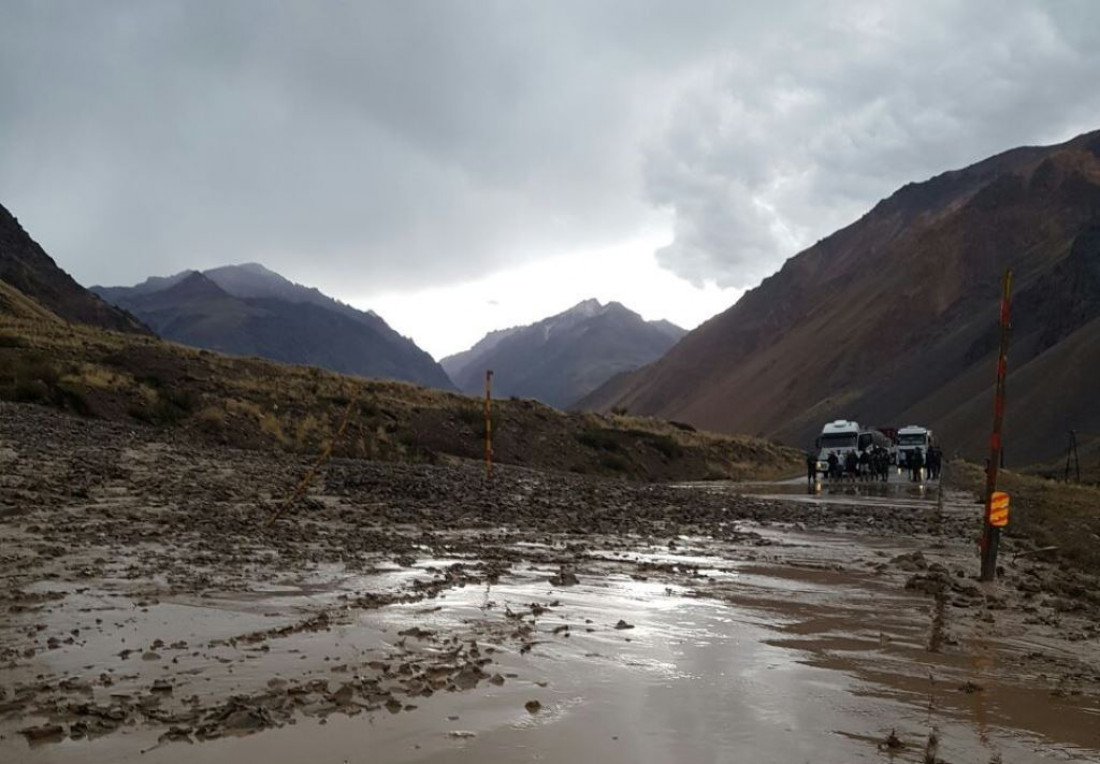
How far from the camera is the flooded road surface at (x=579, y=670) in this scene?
4062mm

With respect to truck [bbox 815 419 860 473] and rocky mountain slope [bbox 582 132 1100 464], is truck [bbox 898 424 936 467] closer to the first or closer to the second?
truck [bbox 815 419 860 473]

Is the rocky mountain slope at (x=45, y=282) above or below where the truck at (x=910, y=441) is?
above

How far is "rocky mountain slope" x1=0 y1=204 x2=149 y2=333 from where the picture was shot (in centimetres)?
7600

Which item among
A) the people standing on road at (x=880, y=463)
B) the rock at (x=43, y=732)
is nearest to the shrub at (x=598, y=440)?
the people standing on road at (x=880, y=463)

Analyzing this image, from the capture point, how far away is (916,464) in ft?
130

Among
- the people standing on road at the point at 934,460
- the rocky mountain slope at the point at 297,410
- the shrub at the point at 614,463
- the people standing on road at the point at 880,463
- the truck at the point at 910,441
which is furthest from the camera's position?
the truck at the point at 910,441

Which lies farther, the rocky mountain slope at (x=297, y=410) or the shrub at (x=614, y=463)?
the shrub at (x=614, y=463)

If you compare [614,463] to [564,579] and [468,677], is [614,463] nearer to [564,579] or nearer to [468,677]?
[564,579]

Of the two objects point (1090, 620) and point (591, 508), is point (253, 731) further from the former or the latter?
point (591, 508)

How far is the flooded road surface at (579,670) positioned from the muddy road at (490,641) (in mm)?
22

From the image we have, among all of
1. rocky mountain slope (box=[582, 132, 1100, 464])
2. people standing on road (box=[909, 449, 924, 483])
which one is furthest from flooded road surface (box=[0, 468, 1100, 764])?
rocky mountain slope (box=[582, 132, 1100, 464])

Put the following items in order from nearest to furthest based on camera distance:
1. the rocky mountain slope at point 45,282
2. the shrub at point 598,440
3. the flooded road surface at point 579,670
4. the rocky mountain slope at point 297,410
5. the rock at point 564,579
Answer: the flooded road surface at point 579,670 < the rock at point 564,579 < the rocky mountain slope at point 297,410 < the shrub at point 598,440 < the rocky mountain slope at point 45,282

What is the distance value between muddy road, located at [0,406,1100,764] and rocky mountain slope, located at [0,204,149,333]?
72.3 m

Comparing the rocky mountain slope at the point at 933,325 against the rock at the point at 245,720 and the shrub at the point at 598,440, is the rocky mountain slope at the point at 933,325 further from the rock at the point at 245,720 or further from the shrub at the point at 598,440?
the rock at the point at 245,720
